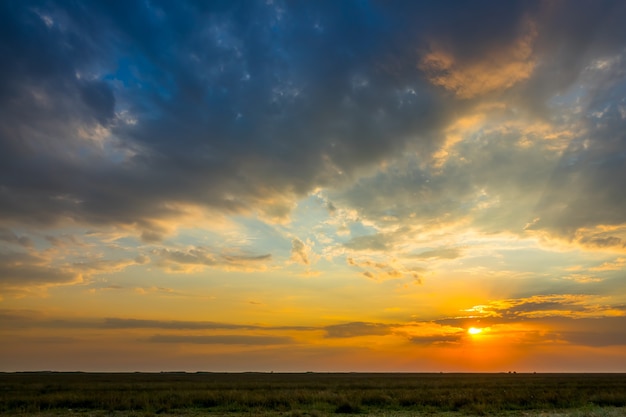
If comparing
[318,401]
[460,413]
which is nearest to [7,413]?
[318,401]

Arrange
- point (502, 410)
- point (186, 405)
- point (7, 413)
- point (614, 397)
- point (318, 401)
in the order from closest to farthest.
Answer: point (7, 413)
point (502, 410)
point (186, 405)
point (318, 401)
point (614, 397)

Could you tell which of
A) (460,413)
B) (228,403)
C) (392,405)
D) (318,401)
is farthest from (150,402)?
(460,413)

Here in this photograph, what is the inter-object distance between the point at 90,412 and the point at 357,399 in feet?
54.6

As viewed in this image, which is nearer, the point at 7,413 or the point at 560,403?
the point at 7,413

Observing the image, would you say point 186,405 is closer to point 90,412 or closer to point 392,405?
point 90,412

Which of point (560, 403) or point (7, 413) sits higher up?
point (7, 413)

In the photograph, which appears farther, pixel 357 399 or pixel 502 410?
pixel 357 399

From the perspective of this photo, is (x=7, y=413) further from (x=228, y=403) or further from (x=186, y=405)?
(x=228, y=403)

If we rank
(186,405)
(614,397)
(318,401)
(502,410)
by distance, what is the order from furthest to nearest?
(614,397)
(318,401)
(186,405)
(502,410)

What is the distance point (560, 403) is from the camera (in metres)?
31.6

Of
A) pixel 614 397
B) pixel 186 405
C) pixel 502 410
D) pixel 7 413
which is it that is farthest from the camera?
pixel 614 397

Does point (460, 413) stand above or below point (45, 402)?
below

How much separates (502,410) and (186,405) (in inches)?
783

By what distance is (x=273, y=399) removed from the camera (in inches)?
1253
